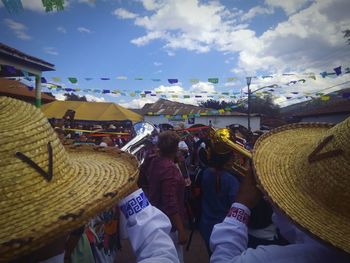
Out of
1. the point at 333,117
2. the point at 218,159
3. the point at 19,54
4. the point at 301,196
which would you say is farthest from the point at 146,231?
the point at 333,117

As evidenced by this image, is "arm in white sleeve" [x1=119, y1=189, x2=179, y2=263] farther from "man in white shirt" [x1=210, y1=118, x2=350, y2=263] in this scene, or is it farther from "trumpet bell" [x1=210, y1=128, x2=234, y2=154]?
"trumpet bell" [x1=210, y1=128, x2=234, y2=154]

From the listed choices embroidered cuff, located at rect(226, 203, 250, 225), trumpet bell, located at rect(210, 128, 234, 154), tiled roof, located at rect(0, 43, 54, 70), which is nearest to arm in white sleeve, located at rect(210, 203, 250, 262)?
embroidered cuff, located at rect(226, 203, 250, 225)

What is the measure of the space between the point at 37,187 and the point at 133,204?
1.42 feet

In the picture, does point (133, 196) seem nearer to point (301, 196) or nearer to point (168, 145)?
point (301, 196)

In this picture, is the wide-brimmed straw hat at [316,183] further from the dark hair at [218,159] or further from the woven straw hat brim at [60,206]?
the dark hair at [218,159]

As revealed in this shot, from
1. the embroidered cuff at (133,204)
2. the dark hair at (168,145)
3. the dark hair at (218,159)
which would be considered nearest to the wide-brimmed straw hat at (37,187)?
the embroidered cuff at (133,204)

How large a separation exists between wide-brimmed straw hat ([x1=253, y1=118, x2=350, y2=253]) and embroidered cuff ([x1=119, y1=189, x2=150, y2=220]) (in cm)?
52

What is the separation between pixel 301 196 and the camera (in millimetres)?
1131

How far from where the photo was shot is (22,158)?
90 cm

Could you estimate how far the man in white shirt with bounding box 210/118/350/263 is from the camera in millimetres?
994

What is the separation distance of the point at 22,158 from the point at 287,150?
3.81ft

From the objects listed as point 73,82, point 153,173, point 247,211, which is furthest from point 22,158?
point 73,82

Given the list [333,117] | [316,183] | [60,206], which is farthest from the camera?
[333,117]

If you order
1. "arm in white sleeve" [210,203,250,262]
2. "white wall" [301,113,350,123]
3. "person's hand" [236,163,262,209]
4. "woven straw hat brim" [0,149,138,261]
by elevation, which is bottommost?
"white wall" [301,113,350,123]
